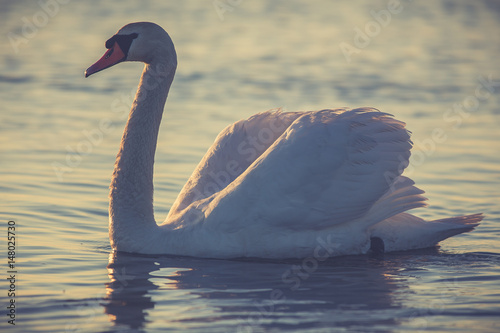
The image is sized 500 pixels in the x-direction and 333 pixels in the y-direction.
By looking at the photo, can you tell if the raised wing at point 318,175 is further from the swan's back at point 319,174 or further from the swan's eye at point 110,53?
the swan's eye at point 110,53

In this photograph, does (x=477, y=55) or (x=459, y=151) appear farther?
(x=477, y=55)

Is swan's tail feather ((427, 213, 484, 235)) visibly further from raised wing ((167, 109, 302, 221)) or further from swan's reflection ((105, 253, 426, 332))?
raised wing ((167, 109, 302, 221))

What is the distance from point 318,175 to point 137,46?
2.36 metres

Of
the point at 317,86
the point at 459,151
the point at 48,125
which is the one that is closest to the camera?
the point at 459,151

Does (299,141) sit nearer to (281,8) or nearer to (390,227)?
(390,227)

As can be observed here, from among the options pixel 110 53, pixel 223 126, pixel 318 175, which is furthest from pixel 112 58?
pixel 223 126

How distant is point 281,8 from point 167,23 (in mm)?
5727

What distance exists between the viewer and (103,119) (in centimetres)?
1597

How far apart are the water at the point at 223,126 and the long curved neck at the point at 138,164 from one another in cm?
38

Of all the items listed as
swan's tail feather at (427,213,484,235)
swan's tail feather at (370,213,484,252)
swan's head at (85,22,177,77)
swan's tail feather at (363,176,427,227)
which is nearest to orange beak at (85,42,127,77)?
swan's head at (85,22,177,77)

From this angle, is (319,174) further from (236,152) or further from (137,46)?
(137,46)

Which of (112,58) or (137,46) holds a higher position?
(137,46)

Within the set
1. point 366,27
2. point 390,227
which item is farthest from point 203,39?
point 390,227

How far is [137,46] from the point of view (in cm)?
958
